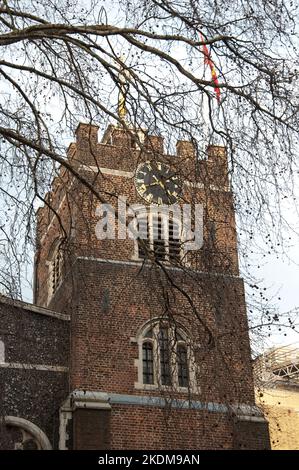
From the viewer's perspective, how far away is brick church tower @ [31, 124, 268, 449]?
859cm

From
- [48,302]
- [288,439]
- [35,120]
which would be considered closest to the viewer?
[35,120]

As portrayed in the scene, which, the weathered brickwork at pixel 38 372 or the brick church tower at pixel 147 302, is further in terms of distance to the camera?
the weathered brickwork at pixel 38 372

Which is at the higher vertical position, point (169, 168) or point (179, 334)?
point (169, 168)

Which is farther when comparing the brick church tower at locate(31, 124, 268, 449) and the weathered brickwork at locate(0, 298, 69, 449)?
the weathered brickwork at locate(0, 298, 69, 449)

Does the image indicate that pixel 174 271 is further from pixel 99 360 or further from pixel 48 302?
pixel 48 302

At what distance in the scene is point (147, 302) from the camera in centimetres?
980

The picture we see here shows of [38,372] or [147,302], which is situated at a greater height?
[38,372]

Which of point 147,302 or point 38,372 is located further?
point 38,372

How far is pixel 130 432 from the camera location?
60.4ft

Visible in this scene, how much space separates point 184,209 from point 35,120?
7.23 ft

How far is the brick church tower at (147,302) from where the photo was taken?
28.2ft
